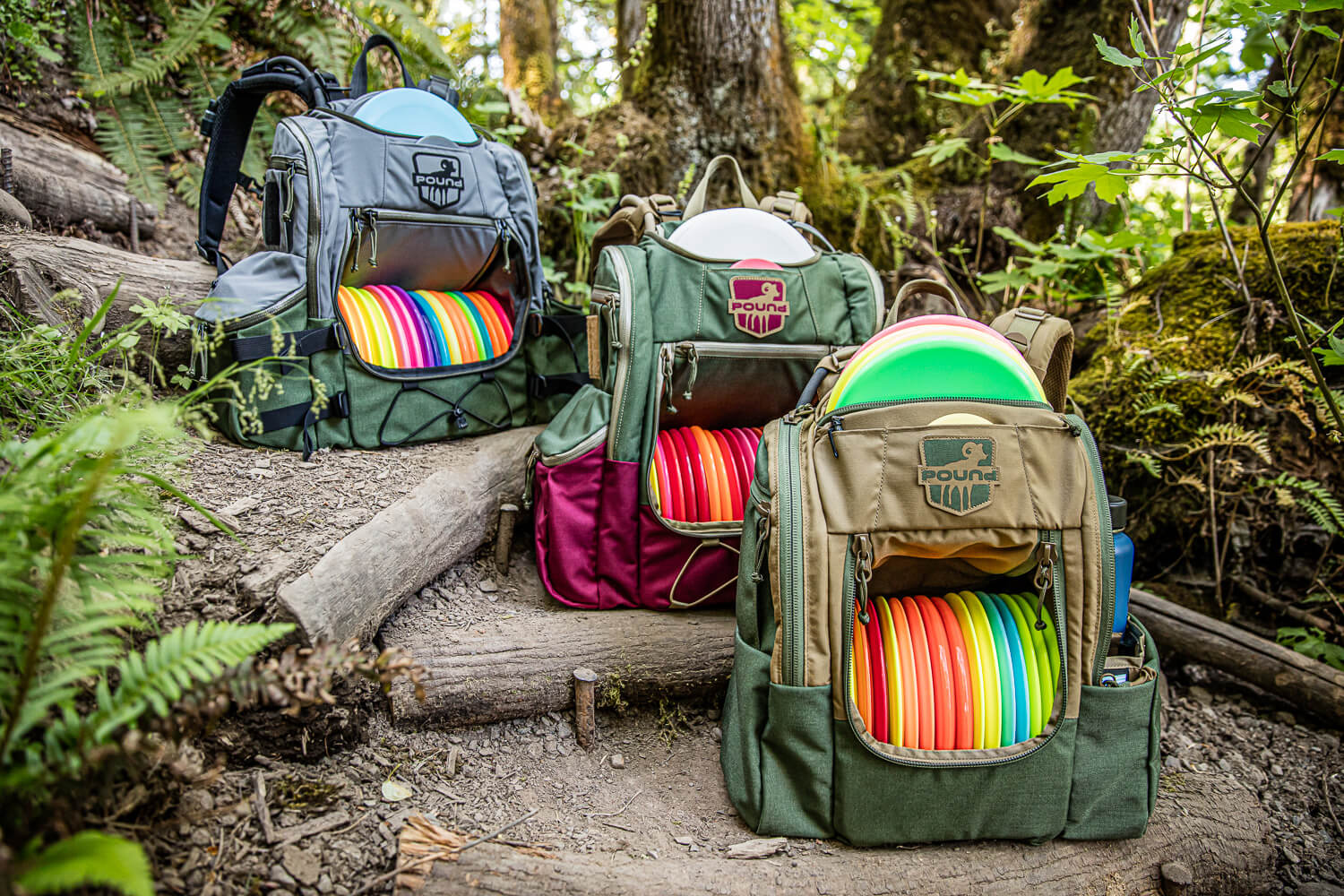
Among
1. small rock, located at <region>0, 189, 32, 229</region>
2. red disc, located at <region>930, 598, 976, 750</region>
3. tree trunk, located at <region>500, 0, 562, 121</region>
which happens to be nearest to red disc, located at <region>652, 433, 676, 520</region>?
red disc, located at <region>930, 598, 976, 750</region>

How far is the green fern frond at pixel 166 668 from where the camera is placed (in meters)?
1.18

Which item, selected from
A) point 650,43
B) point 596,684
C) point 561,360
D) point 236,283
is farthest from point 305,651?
point 650,43

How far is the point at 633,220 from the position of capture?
2.69 metres

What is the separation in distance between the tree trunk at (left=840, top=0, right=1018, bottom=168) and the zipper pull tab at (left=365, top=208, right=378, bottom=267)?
3357 millimetres

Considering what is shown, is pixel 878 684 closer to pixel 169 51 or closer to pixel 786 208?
pixel 786 208

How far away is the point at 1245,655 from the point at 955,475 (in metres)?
1.56

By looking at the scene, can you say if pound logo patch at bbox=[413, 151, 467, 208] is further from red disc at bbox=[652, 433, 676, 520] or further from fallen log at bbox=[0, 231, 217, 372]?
red disc at bbox=[652, 433, 676, 520]

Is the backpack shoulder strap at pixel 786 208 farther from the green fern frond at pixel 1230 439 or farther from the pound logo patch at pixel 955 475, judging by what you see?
the green fern frond at pixel 1230 439

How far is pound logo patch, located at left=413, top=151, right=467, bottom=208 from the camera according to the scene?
2766 mm

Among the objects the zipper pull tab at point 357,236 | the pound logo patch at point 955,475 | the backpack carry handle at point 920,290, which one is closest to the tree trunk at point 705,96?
the zipper pull tab at point 357,236

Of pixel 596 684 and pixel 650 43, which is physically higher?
pixel 650 43

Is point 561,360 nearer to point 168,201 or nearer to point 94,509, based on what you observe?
point 94,509

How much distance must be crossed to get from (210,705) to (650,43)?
388 cm

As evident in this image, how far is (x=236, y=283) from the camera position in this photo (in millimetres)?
2465
